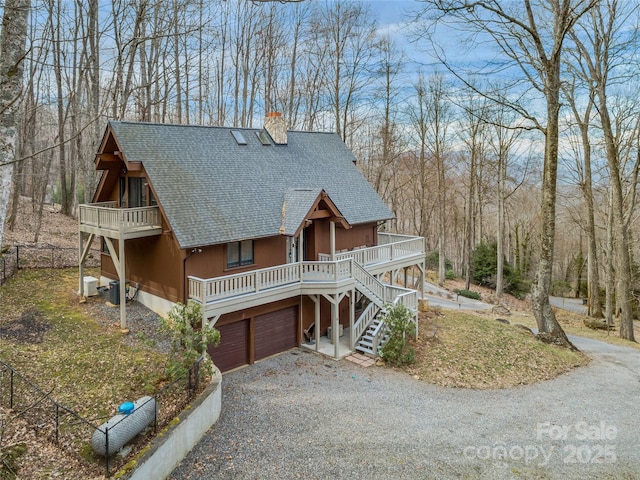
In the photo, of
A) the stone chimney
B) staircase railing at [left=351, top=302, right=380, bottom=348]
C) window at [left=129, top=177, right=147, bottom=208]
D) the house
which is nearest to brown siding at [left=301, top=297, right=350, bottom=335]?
the house

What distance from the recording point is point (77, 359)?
36.2 ft

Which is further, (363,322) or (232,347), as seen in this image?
(363,322)

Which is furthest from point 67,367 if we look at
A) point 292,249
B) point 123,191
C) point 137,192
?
point 292,249

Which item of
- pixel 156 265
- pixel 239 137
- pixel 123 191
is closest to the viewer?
pixel 156 265

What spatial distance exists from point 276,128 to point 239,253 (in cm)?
745

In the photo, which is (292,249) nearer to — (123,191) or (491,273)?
(123,191)

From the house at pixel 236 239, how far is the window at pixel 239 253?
37mm

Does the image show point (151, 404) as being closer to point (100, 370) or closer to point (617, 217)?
point (100, 370)

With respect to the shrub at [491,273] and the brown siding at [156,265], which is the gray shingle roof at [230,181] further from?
the shrub at [491,273]

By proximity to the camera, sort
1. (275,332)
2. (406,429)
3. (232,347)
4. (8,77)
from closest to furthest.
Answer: (8,77) < (406,429) < (232,347) < (275,332)

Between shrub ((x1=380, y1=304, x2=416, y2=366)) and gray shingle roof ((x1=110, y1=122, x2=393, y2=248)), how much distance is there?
4.67 meters

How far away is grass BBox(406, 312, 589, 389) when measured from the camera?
13.2m

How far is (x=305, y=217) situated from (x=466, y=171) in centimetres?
2601

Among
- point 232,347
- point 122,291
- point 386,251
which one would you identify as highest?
point 386,251
